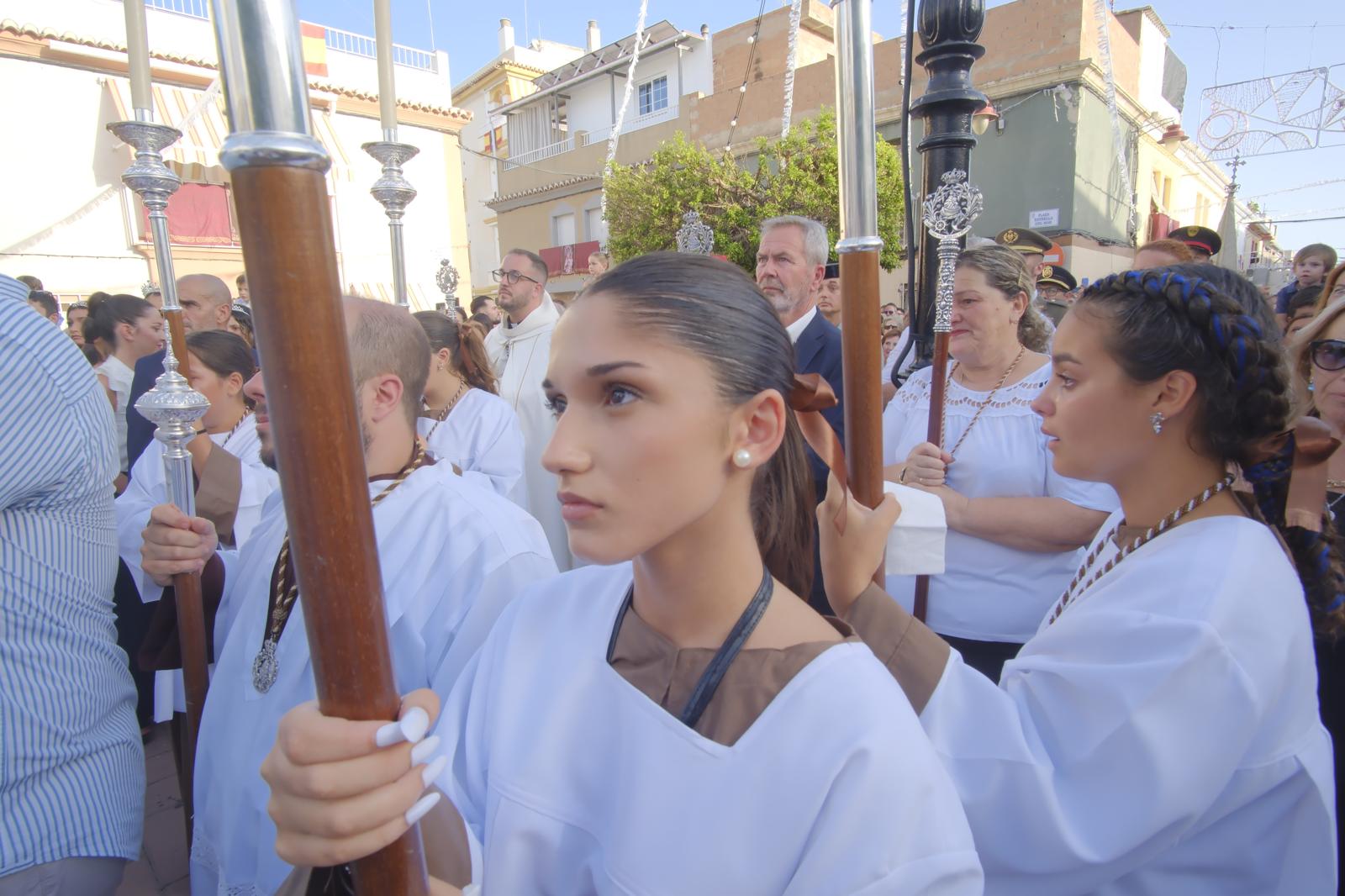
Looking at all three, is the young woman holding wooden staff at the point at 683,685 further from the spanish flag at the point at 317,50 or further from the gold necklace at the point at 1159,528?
the spanish flag at the point at 317,50

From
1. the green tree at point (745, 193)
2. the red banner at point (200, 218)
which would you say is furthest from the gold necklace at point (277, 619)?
the red banner at point (200, 218)

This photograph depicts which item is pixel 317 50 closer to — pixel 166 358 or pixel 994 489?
pixel 166 358

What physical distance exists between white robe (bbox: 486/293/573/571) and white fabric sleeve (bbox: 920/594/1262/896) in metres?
3.52

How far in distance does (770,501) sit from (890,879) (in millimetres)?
618

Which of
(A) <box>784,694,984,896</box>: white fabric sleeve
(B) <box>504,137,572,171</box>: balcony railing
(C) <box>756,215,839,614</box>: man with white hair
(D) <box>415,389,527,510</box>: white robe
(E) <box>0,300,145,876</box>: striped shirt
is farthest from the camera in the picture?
(B) <box>504,137,572,171</box>: balcony railing

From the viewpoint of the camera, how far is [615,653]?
45.9 inches

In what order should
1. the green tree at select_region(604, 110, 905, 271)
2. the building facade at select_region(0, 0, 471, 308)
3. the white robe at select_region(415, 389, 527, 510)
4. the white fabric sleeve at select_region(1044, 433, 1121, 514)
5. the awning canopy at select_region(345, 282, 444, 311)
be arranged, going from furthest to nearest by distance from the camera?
the awning canopy at select_region(345, 282, 444, 311), the building facade at select_region(0, 0, 471, 308), the green tree at select_region(604, 110, 905, 271), the white robe at select_region(415, 389, 527, 510), the white fabric sleeve at select_region(1044, 433, 1121, 514)

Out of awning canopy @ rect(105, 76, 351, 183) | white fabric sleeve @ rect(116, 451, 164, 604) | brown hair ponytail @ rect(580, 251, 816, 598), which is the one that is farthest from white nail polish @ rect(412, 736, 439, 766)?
awning canopy @ rect(105, 76, 351, 183)

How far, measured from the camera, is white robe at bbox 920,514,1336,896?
3.92 ft

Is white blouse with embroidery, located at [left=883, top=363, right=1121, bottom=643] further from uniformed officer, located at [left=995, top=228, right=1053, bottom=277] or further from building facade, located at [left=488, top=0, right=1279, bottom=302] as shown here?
building facade, located at [left=488, top=0, right=1279, bottom=302]

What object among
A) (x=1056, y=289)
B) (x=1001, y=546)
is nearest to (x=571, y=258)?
(x=1056, y=289)

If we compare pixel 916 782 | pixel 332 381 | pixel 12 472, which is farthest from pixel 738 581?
pixel 12 472

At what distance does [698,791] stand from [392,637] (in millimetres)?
1014

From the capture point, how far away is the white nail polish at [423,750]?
67 centimetres
